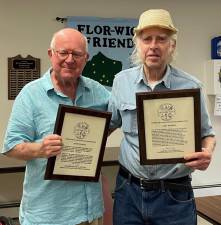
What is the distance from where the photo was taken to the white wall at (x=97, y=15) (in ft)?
10.4

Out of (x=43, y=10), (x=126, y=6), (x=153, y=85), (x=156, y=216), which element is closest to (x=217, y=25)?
(x=126, y=6)

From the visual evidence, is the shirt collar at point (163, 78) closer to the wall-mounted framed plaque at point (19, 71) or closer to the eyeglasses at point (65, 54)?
the eyeglasses at point (65, 54)

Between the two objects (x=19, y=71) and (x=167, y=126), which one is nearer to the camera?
(x=167, y=126)

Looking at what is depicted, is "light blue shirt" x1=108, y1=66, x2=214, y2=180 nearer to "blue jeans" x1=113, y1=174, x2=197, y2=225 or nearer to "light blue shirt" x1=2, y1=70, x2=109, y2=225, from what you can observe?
"blue jeans" x1=113, y1=174, x2=197, y2=225

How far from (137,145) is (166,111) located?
226 millimetres

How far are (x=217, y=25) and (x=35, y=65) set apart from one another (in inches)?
69.3

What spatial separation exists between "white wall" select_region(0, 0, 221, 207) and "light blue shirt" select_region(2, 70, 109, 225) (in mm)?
1356

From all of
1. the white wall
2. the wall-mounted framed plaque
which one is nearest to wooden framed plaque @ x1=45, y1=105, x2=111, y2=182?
the white wall

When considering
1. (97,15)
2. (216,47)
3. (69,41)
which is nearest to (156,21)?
(69,41)

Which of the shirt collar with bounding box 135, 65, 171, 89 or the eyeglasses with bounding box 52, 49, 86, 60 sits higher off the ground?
the eyeglasses with bounding box 52, 49, 86, 60

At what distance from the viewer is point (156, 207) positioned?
165cm

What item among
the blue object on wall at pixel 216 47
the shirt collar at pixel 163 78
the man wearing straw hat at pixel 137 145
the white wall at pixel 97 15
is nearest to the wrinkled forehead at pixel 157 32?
the man wearing straw hat at pixel 137 145

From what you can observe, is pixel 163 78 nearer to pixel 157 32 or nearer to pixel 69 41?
pixel 157 32

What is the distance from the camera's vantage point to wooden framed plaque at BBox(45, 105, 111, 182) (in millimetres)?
1509
